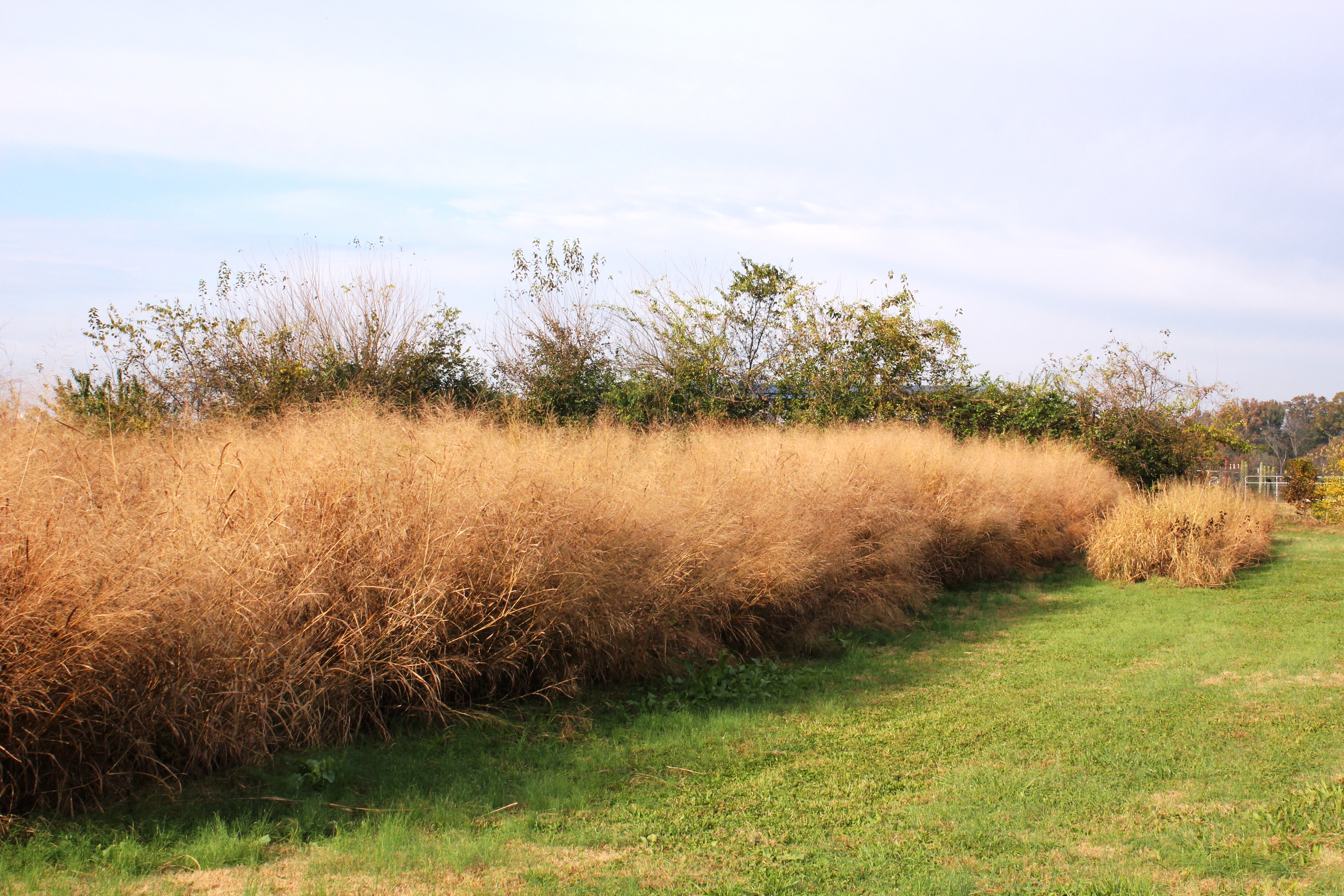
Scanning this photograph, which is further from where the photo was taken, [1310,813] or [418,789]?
[418,789]

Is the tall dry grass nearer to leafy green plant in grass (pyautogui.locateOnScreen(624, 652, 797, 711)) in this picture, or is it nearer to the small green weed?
leafy green plant in grass (pyautogui.locateOnScreen(624, 652, 797, 711))

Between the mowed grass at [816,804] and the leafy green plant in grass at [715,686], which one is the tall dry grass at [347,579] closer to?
the leafy green plant in grass at [715,686]

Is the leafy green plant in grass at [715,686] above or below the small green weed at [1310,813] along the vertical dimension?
below

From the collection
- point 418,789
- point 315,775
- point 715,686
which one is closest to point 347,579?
point 315,775

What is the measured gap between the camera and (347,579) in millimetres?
5012

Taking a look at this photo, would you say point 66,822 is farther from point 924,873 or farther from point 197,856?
point 924,873

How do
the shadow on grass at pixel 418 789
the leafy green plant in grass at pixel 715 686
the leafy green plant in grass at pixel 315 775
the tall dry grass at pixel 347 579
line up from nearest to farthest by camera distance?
the shadow on grass at pixel 418 789 → the tall dry grass at pixel 347 579 → the leafy green plant in grass at pixel 315 775 → the leafy green plant in grass at pixel 715 686

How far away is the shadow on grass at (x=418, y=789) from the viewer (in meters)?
3.49

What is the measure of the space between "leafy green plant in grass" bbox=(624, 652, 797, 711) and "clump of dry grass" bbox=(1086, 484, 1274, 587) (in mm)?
7104

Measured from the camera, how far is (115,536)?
417 centimetres

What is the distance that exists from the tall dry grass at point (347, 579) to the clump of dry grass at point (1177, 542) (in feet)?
14.5

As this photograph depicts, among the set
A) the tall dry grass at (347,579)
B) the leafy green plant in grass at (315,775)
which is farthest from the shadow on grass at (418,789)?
the tall dry grass at (347,579)

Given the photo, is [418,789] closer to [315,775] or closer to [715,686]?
[315,775]

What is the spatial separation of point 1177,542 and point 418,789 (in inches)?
428
